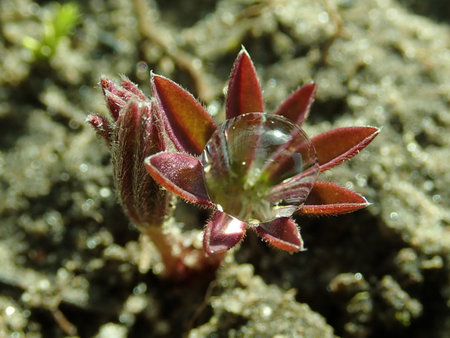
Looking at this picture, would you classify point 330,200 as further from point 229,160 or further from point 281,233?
point 229,160

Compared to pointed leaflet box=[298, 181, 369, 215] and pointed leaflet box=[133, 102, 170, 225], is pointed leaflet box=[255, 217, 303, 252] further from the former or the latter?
pointed leaflet box=[133, 102, 170, 225]

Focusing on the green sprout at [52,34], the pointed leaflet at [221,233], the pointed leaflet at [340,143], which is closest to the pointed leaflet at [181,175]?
the pointed leaflet at [221,233]

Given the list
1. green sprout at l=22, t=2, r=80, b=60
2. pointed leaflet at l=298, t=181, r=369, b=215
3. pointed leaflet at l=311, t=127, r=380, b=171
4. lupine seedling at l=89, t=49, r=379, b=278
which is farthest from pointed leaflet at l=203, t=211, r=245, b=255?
green sprout at l=22, t=2, r=80, b=60

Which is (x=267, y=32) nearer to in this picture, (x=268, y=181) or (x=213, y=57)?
(x=213, y=57)

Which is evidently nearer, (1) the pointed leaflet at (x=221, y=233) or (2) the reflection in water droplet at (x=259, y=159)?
(1) the pointed leaflet at (x=221, y=233)

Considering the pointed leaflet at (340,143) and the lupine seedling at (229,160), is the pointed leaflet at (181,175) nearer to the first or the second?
the lupine seedling at (229,160)

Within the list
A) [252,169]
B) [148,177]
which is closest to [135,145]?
[148,177]
